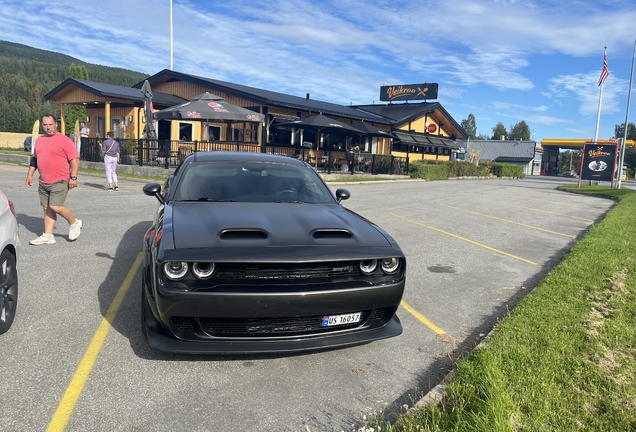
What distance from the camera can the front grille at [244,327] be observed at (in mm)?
3150

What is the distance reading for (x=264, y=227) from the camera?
356 cm

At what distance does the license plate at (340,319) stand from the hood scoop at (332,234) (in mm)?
582

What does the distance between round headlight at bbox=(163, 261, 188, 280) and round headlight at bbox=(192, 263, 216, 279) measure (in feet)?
0.21

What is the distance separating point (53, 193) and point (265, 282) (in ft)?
15.9

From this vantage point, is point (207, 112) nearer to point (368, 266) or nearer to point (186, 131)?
point (186, 131)

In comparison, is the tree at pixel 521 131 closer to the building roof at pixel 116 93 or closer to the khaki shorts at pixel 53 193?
the building roof at pixel 116 93

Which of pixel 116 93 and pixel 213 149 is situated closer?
pixel 213 149

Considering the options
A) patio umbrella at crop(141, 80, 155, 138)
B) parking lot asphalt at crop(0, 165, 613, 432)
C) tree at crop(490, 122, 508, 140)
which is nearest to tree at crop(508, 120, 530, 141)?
tree at crop(490, 122, 508, 140)

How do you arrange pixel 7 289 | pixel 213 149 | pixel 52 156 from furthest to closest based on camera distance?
1. pixel 213 149
2. pixel 52 156
3. pixel 7 289

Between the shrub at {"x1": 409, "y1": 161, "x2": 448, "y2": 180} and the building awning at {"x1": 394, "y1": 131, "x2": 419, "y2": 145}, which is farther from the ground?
the building awning at {"x1": 394, "y1": 131, "x2": 419, "y2": 145}

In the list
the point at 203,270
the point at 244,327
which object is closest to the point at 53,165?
the point at 203,270

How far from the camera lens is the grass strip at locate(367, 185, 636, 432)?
8.84ft

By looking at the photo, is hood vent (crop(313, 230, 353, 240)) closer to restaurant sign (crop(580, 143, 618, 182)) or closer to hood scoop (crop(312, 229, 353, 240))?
hood scoop (crop(312, 229, 353, 240))

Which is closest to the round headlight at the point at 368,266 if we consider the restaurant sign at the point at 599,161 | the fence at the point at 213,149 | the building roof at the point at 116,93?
the fence at the point at 213,149
